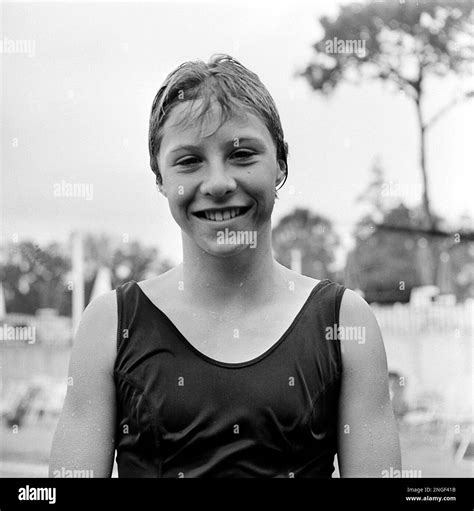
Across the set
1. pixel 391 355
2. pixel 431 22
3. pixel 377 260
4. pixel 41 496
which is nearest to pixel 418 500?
pixel 41 496

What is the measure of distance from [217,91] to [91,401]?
481 mm

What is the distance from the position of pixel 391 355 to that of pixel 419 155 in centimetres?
63

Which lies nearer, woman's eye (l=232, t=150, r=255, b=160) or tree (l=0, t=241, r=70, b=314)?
woman's eye (l=232, t=150, r=255, b=160)

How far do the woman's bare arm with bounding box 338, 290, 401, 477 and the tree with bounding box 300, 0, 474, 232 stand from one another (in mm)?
1212

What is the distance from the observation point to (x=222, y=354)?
1.11 meters

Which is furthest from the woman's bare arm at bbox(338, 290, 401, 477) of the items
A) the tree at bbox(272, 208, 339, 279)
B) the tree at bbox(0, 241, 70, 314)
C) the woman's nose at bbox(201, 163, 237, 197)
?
the tree at bbox(0, 241, 70, 314)

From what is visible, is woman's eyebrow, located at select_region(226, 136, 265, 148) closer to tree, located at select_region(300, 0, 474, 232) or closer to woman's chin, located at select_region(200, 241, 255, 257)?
woman's chin, located at select_region(200, 241, 255, 257)

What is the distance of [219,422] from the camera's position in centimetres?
107

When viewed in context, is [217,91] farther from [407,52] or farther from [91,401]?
[407,52]

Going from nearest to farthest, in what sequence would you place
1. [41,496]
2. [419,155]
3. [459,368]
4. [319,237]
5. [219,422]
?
1. [219,422]
2. [41,496]
3. [319,237]
4. [419,155]
5. [459,368]

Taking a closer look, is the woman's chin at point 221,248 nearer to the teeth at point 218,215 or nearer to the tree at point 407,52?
the teeth at point 218,215

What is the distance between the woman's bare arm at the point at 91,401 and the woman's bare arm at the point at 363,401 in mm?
337

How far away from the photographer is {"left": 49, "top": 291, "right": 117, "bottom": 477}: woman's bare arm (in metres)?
1.11

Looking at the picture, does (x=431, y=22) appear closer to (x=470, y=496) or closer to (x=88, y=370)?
(x=470, y=496)
